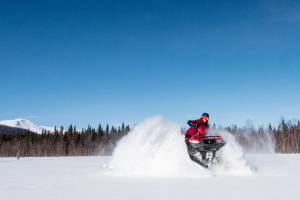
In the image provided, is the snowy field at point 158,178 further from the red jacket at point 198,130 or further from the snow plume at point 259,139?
the snow plume at point 259,139

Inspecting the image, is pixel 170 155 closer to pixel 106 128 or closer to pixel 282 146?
pixel 282 146

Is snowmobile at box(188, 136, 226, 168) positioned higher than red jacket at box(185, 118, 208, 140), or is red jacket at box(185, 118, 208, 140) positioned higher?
red jacket at box(185, 118, 208, 140)

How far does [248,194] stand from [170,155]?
776 cm

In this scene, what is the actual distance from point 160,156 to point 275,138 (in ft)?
354

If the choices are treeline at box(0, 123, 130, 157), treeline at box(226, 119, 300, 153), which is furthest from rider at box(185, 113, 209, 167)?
treeline at box(0, 123, 130, 157)

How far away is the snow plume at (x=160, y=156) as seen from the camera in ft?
54.1

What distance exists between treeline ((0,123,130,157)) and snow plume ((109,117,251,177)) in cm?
11211

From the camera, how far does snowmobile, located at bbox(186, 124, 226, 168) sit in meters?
16.6

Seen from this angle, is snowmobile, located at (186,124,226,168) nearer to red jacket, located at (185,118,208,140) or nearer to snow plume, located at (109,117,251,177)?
red jacket, located at (185,118,208,140)

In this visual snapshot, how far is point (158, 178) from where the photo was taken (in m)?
14.6

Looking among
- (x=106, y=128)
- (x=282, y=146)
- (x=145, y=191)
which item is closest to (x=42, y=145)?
(x=106, y=128)

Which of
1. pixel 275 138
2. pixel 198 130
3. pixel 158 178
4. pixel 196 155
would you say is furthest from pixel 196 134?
pixel 275 138

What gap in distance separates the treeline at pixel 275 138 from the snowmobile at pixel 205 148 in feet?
278

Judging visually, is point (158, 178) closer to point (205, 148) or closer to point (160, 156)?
point (160, 156)
